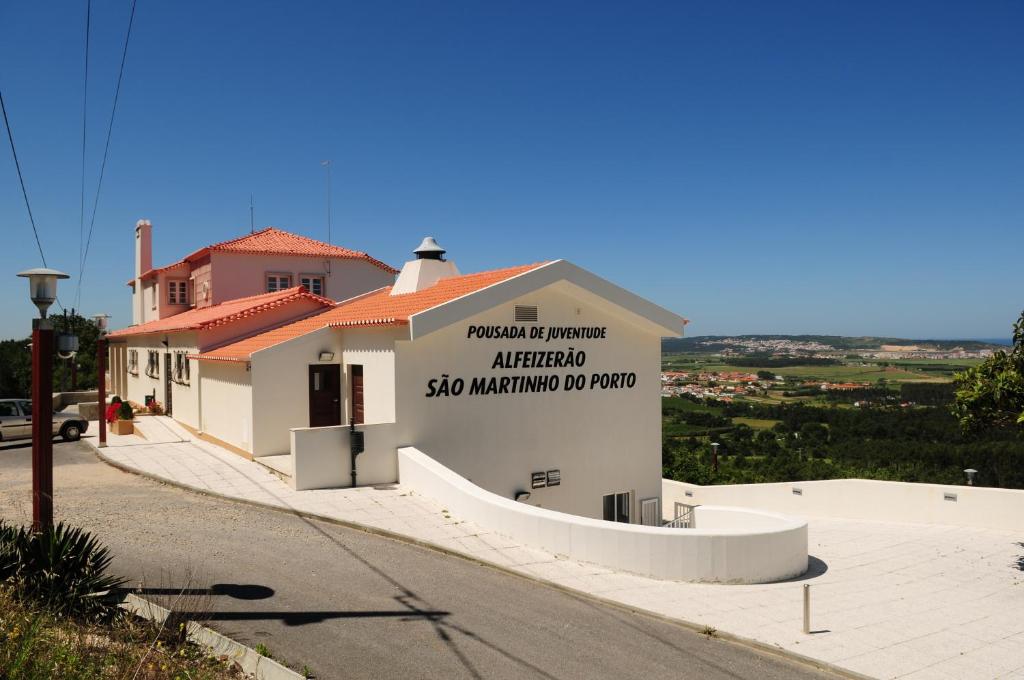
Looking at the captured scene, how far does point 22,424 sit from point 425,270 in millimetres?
12719

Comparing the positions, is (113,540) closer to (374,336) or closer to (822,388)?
(374,336)

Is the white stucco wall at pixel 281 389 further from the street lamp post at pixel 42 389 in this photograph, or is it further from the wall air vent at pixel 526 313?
the street lamp post at pixel 42 389

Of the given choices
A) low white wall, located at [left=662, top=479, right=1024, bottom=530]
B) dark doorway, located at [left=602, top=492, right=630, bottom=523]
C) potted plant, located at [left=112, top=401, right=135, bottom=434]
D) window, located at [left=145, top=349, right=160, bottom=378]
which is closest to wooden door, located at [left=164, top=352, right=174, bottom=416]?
window, located at [left=145, top=349, right=160, bottom=378]

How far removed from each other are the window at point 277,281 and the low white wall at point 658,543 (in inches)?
846

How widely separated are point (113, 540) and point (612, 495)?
39.1 feet

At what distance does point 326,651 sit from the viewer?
709 centimetres

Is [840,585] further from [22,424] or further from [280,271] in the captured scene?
[280,271]

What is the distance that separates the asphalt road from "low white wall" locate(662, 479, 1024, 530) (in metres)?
13.1

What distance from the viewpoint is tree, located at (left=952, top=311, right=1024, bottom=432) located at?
13.4 metres

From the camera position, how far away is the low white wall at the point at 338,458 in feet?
47.1

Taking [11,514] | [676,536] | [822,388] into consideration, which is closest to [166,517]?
[11,514]

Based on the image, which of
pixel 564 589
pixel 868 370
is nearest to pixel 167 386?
pixel 564 589

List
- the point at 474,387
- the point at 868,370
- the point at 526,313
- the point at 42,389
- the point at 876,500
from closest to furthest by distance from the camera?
the point at 42,389
the point at 474,387
the point at 526,313
the point at 876,500
the point at 868,370

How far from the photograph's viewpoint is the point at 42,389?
8016 mm
